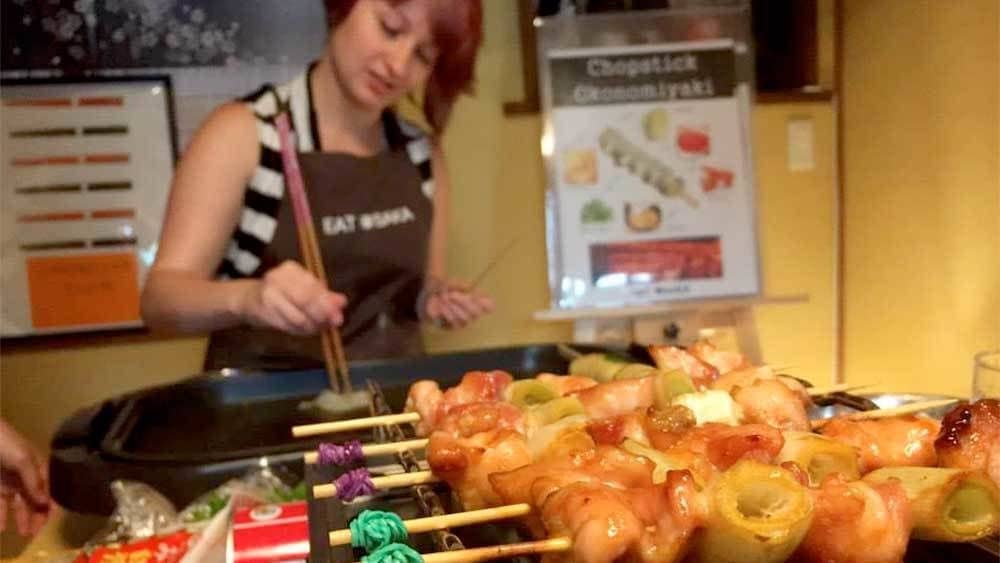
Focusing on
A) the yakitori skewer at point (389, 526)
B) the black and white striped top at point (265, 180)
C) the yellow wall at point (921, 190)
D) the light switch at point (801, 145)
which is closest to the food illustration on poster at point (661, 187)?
the light switch at point (801, 145)

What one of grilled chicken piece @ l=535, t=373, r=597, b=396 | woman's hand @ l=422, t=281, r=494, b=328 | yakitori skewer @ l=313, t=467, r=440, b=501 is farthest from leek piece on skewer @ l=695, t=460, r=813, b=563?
woman's hand @ l=422, t=281, r=494, b=328

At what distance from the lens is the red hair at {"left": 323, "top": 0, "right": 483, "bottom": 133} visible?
162 cm

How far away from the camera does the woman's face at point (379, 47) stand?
1.54 m

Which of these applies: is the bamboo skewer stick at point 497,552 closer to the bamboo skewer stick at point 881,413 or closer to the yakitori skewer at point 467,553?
the yakitori skewer at point 467,553

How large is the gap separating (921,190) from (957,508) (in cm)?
157

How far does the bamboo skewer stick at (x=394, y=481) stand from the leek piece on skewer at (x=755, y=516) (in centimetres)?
22

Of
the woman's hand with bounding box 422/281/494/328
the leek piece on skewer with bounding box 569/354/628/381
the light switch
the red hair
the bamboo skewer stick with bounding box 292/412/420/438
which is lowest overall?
the woman's hand with bounding box 422/281/494/328

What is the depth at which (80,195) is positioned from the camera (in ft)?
6.97

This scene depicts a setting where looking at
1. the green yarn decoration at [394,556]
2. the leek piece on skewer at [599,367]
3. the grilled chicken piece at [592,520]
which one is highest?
the green yarn decoration at [394,556]

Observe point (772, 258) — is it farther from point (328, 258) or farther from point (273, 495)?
point (273, 495)

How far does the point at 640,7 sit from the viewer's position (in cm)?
231

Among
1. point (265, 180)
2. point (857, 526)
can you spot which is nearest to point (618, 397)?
point (857, 526)

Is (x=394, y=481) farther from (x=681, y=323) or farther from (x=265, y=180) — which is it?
(x=681, y=323)

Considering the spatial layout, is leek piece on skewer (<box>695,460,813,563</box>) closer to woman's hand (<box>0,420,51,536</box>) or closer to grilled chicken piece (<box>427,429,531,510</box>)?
grilled chicken piece (<box>427,429,531,510</box>)
